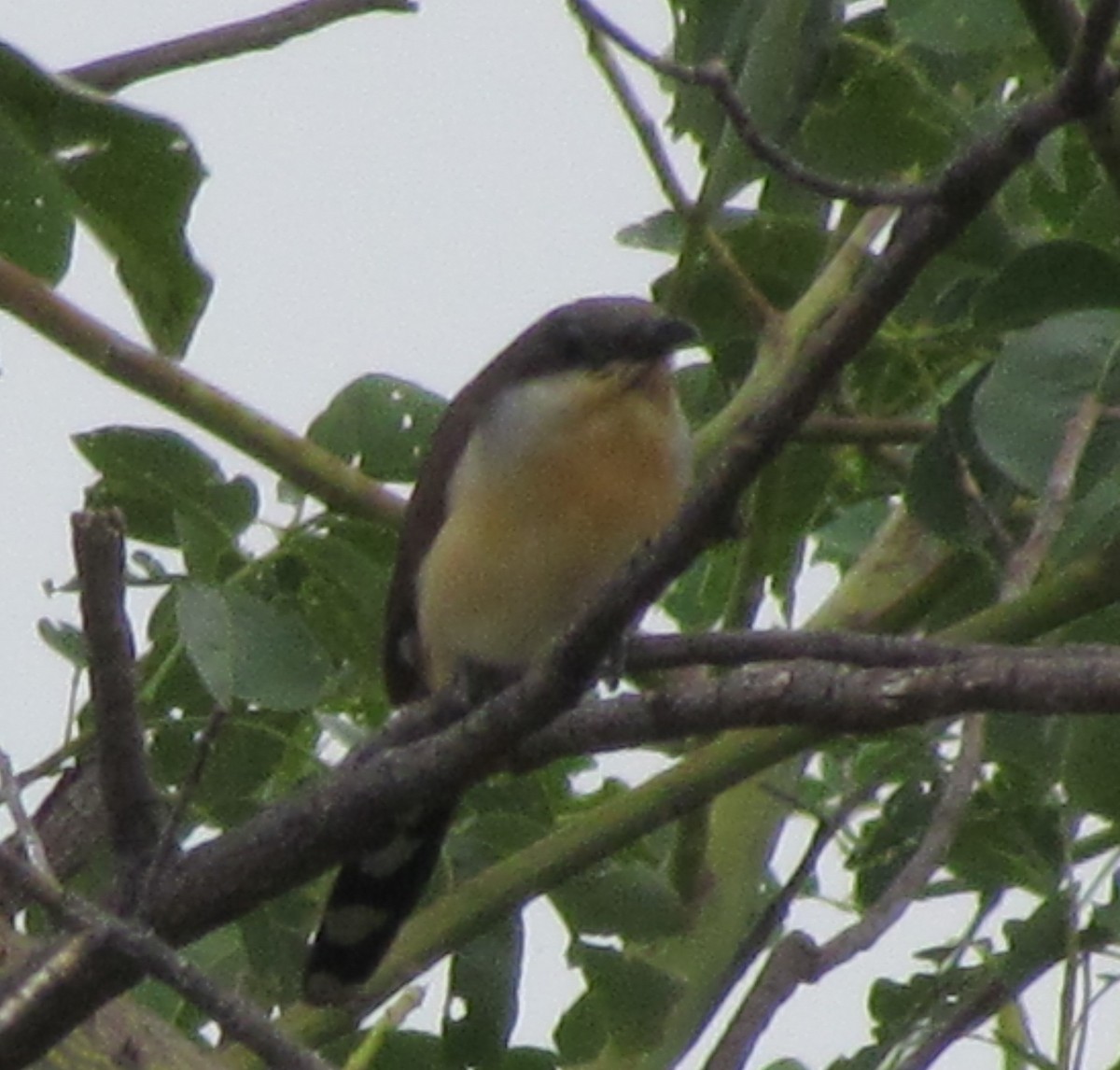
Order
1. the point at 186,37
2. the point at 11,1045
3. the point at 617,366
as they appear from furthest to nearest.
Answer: the point at 617,366
the point at 186,37
the point at 11,1045

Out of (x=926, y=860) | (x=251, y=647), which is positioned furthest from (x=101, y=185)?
(x=926, y=860)

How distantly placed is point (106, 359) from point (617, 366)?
2.82ft

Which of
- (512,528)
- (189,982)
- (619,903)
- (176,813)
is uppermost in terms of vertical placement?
(512,528)

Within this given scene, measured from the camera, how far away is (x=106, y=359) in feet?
11.5

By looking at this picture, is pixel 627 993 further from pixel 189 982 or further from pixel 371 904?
pixel 189 982

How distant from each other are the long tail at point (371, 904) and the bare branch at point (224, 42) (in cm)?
116

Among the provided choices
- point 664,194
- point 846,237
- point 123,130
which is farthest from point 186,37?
point 846,237

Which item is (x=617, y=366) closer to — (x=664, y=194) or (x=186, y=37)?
(x=664, y=194)

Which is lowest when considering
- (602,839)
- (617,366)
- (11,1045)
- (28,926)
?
(11,1045)

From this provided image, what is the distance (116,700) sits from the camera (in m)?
2.51

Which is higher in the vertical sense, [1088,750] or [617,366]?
[617,366]

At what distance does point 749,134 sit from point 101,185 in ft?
3.21

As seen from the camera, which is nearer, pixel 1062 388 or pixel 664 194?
pixel 1062 388

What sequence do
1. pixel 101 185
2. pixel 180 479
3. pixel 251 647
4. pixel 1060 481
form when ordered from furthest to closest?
pixel 180 479, pixel 251 647, pixel 101 185, pixel 1060 481
